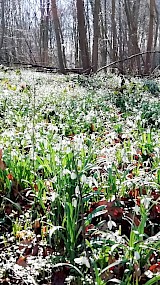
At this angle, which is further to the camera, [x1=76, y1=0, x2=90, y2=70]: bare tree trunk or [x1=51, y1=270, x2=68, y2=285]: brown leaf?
[x1=76, y1=0, x2=90, y2=70]: bare tree trunk

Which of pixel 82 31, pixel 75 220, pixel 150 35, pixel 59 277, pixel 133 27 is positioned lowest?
pixel 59 277

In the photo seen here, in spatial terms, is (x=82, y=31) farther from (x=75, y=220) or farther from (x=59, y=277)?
(x=59, y=277)

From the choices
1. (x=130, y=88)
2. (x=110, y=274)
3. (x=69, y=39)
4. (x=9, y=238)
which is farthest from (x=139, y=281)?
(x=69, y=39)

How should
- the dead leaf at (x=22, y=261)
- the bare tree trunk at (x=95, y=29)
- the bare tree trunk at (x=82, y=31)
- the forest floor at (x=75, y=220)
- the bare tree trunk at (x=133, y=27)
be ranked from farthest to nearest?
the bare tree trunk at (x=133, y=27) → the bare tree trunk at (x=95, y=29) → the bare tree trunk at (x=82, y=31) → the dead leaf at (x=22, y=261) → the forest floor at (x=75, y=220)

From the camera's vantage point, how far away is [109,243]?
188 centimetres

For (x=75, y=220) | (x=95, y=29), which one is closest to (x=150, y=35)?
(x=95, y=29)

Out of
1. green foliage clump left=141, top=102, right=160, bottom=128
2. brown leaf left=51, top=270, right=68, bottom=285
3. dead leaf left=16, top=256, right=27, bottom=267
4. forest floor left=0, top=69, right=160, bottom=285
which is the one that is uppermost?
green foliage clump left=141, top=102, right=160, bottom=128

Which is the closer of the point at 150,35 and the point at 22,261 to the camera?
the point at 22,261

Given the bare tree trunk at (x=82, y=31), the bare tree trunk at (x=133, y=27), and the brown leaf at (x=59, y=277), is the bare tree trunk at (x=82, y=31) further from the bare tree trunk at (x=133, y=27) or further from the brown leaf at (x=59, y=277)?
the brown leaf at (x=59, y=277)

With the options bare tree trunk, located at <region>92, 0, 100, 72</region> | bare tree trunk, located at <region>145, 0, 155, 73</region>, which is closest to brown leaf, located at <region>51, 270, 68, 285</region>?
bare tree trunk, located at <region>92, 0, 100, 72</region>

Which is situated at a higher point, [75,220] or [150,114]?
[150,114]

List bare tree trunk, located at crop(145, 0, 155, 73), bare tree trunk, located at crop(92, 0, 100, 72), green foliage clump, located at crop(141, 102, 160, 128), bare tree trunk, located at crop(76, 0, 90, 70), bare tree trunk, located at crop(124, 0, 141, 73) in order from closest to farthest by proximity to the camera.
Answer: green foliage clump, located at crop(141, 102, 160, 128)
bare tree trunk, located at crop(76, 0, 90, 70)
bare tree trunk, located at crop(92, 0, 100, 72)
bare tree trunk, located at crop(124, 0, 141, 73)
bare tree trunk, located at crop(145, 0, 155, 73)

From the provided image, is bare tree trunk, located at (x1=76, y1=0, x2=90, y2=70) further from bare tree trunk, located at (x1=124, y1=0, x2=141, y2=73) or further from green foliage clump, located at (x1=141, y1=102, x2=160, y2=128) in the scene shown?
green foliage clump, located at (x1=141, y1=102, x2=160, y2=128)

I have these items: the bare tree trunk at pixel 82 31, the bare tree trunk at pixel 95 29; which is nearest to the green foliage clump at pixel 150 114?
the bare tree trunk at pixel 82 31
